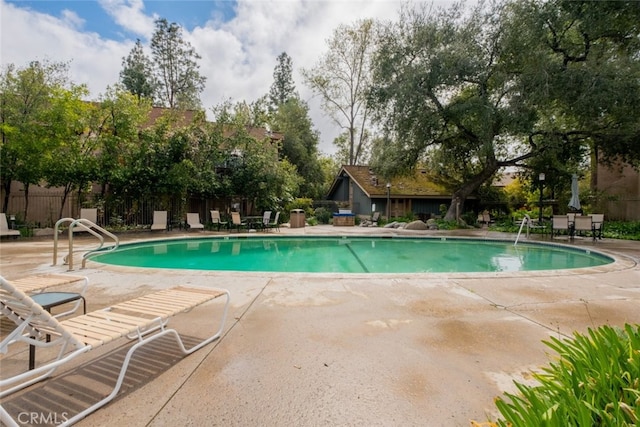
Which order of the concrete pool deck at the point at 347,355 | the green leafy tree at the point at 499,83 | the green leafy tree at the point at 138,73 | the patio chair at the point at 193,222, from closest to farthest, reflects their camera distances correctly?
the concrete pool deck at the point at 347,355, the green leafy tree at the point at 499,83, the patio chair at the point at 193,222, the green leafy tree at the point at 138,73

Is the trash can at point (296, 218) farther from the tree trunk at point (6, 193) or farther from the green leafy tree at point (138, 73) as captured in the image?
the green leafy tree at point (138, 73)

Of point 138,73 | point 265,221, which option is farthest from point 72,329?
point 138,73

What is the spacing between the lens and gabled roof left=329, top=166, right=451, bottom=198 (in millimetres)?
20875

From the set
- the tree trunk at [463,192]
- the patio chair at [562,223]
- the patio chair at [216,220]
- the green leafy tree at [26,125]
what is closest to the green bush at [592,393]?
the patio chair at [562,223]

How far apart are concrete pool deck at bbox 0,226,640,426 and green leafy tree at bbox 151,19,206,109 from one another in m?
26.7

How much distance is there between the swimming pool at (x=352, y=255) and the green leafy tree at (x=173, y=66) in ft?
65.2

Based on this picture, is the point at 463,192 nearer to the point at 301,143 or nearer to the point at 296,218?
the point at 296,218

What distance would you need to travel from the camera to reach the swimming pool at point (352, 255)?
26.7 ft

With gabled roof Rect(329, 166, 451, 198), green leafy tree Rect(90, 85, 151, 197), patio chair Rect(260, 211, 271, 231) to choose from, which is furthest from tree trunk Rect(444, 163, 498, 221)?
green leafy tree Rect(90, 85, 151, 197)

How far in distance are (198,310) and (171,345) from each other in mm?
903

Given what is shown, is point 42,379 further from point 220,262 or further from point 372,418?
point 220,262

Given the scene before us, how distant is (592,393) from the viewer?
4.89 feet

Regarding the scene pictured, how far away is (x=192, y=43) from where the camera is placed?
27719mm

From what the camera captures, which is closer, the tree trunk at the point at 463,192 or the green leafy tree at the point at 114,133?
the green leafy tree at the point at 114,133
